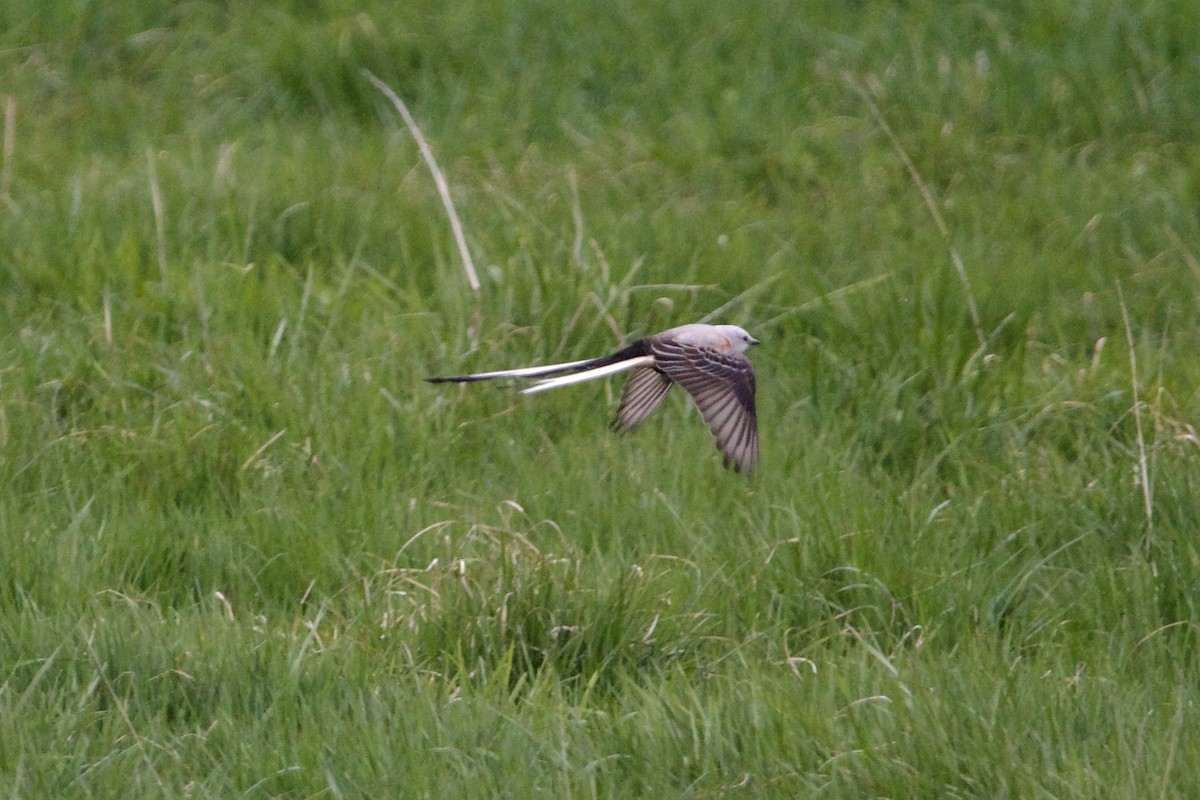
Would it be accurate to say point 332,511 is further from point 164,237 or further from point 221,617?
point 164,237

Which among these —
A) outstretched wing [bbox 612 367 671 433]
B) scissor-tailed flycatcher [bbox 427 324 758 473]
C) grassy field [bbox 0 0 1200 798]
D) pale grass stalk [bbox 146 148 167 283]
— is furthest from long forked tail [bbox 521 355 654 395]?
pale grass stalk [bbox 146 148 167 283]

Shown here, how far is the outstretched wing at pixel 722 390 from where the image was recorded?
12.0ft

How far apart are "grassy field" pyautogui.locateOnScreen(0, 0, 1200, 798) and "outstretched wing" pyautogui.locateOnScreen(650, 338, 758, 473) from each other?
35cm

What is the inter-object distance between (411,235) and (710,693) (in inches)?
104

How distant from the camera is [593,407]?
4.79 metres

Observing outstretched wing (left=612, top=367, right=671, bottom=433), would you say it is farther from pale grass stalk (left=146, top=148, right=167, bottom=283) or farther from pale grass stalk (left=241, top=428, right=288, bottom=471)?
pale grass stalk (left=146, top=148, right=167, bottom=283)

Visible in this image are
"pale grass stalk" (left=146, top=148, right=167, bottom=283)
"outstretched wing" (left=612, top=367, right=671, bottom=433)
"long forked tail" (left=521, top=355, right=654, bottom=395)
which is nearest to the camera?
"long forked tail" (left=521, top=355, right=654, bottom=395)

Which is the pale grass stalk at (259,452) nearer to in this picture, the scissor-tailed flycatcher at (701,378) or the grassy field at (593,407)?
the grassy field at (593,407)

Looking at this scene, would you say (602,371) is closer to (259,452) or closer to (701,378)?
(701,378)

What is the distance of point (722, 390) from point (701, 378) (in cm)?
6

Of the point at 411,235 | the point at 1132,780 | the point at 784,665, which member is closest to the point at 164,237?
the point at 411,235

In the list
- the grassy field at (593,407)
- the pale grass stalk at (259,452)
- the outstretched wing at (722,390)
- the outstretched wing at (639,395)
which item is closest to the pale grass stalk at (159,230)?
the grassy field at (593,407)

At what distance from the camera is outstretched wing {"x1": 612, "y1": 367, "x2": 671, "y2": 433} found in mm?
4215

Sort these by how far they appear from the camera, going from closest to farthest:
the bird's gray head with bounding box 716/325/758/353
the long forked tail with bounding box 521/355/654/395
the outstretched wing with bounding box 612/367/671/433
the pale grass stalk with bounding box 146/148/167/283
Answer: the long forked tail with bounding box 521/355/654/395, the bird's gray head with bounding box 716/325/758/353, the outstretched wing with bounding box 612/367/671/433, the pale grass stalk with bounding box 146/148/167/283
